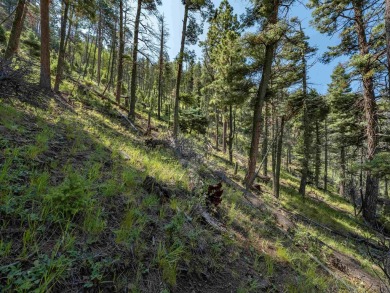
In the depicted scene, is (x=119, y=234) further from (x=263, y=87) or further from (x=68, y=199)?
(x=263, y=87)

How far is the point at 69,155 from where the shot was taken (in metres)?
4.38

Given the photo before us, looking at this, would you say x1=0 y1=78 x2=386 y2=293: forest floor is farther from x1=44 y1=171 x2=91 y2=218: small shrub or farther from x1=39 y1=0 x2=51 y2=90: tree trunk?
x1=39 y1=0 x2=51 y2=90: tree trunk

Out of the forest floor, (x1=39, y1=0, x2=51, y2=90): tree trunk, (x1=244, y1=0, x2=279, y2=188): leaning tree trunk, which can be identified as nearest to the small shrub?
the forest floor

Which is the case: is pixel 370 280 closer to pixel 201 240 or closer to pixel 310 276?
pixel 310 276

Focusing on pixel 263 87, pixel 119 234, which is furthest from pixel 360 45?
pixel 119 234

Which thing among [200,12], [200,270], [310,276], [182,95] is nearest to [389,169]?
[310,276]

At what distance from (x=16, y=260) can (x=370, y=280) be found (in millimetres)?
7139

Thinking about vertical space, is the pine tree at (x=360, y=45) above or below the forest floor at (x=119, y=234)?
above

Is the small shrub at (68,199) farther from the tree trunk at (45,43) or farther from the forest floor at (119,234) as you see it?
the tree trunk at (45,43)

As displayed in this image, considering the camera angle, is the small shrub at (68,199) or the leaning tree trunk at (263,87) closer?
the small shrub at (68,199)

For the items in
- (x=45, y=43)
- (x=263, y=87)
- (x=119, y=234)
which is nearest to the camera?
(x=119, y=234)

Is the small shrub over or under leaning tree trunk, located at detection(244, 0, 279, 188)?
under

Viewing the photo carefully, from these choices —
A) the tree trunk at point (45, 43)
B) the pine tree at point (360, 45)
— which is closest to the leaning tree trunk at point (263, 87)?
the pine tree at point (360, 45)

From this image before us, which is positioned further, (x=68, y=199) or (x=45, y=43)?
(x=45, y=43)
